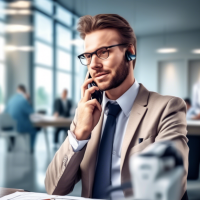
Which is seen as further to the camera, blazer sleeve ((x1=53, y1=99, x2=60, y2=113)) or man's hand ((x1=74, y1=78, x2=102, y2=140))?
Result: blazer sleeve ((x1=53, y1=99, x2=60, y2=113))

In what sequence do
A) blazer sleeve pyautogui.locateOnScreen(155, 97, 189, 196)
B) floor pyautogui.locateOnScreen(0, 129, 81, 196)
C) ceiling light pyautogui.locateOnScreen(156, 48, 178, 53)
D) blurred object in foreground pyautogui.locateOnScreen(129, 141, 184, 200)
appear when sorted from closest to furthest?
blurred object in foreground pyautogui.locateOnScreen(129, 141, 184, 200) < blazer sleeve pyautogui.locateOnScreen(155, 97, 189, 196) < floor pyautogui.locateOnScreen(0, 129, 81, 196) < ceiling light pyautogui.locateOnScreen(156, 48, 178, 53)

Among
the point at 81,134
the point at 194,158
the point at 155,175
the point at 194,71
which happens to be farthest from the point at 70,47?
the point at 155,175

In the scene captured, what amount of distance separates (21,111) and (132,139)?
392cm

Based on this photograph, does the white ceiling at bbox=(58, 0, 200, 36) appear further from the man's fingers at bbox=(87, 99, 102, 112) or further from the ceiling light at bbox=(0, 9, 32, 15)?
the man's fingers at bbox=(87, 99, 102, 112)

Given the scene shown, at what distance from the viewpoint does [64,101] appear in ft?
15.5

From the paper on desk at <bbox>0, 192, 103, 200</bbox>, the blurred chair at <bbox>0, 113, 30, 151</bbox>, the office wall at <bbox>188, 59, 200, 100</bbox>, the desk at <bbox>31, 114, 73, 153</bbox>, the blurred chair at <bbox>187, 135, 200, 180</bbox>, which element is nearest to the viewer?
the paper on desk at <bbox>0, 192, 103, 200</bbox>

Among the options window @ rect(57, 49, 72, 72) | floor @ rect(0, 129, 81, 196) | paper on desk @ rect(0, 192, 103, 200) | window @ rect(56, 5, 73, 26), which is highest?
window @ rect(56, 5, 73, 26)

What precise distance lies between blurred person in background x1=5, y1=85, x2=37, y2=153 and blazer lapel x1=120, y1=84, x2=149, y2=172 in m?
3.78

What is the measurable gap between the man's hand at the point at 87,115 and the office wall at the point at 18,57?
380cm

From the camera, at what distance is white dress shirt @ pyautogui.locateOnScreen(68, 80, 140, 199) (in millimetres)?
1117

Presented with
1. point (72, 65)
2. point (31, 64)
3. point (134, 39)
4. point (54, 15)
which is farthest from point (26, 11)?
point (134, 39)

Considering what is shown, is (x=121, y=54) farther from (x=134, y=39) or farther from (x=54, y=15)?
(x=54, y=15)

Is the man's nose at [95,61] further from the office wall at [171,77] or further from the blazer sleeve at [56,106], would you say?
the blazer sleeve at [56,106]

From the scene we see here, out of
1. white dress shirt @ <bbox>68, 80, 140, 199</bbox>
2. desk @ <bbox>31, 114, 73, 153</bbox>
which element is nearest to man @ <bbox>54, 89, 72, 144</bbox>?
desk @ <bbox>31, 114, 73, 153</bbox>
